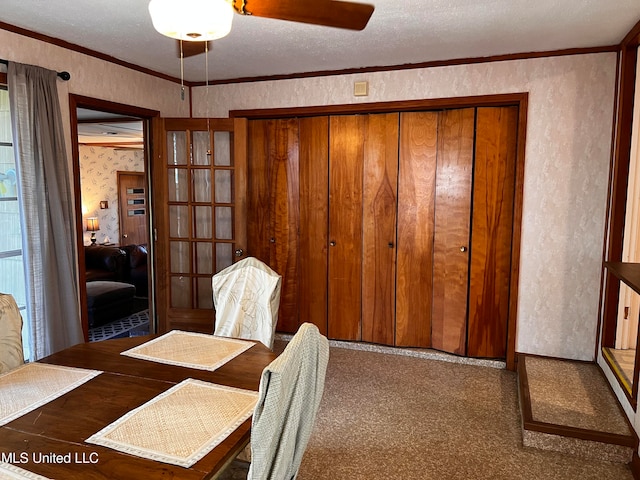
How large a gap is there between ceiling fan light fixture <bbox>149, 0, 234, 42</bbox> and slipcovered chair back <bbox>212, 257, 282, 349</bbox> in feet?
4.38

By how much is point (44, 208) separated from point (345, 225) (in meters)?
2.27

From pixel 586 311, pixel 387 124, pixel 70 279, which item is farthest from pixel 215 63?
pixel 586 311

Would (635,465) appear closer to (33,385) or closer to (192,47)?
(33,385)

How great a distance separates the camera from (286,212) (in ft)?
13.8

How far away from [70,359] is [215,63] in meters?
2.59

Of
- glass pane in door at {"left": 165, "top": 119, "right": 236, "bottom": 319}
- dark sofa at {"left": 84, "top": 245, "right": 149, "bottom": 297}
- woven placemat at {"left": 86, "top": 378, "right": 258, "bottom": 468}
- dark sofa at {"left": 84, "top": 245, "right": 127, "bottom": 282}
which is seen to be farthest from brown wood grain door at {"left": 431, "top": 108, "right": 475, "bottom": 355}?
dark sofa at {"left": 84, "top": 245, "right": 127, "bottom": 282}

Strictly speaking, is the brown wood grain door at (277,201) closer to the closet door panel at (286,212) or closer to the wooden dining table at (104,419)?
the closet door panel at (286,212)

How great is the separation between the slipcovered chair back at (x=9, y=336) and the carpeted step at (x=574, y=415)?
102 inches

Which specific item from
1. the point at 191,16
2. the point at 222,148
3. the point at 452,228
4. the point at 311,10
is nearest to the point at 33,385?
the point at 191,16

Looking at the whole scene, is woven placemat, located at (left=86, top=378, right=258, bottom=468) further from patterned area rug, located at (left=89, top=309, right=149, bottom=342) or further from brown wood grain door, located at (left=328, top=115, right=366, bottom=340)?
patterned area rug, located at (left=89, top=309, right=149, bottom=342)

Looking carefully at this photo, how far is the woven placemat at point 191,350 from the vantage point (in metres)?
1.95

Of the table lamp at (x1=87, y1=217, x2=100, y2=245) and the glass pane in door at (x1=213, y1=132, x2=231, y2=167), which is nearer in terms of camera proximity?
the glass pane in door at (x1=213, y1=132, x2=231, y2=167)

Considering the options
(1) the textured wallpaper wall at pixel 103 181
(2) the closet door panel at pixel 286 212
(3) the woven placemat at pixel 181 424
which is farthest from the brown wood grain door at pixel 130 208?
(3) the woven placemat at pixel 181 424

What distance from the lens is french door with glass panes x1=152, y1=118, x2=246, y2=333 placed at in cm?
398
